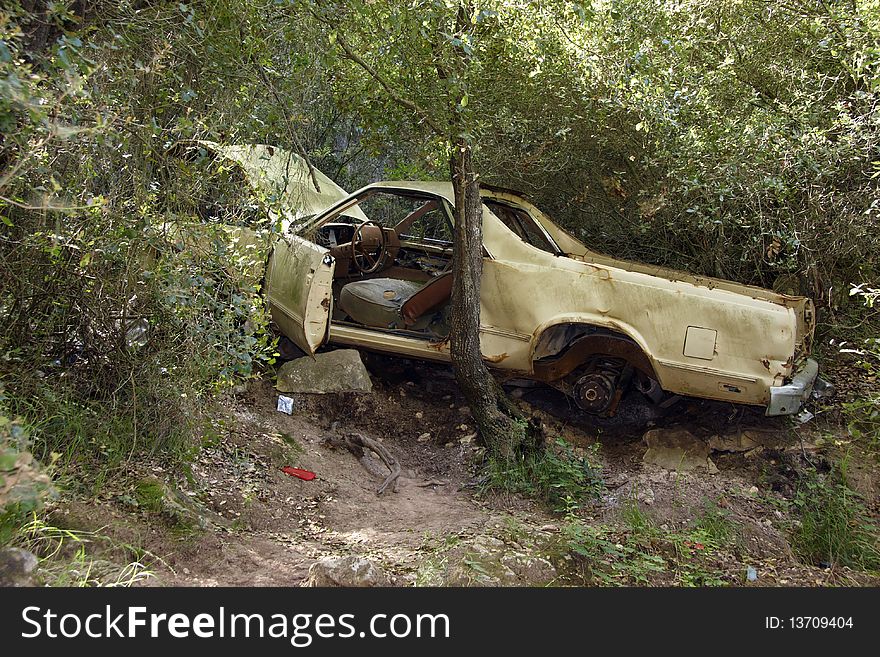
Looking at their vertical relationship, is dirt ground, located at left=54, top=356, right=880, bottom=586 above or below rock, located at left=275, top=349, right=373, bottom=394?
below

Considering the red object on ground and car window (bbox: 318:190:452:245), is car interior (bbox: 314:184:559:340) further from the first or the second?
the red object on ground

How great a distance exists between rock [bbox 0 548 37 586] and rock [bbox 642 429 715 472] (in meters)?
4.17

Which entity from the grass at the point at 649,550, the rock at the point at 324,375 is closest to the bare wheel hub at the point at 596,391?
the grass at the point at 649,550

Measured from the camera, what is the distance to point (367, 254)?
22.6ft

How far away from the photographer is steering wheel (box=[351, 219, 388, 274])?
6789mm

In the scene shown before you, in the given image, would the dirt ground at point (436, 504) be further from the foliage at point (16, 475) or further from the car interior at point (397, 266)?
the foliage at point (16, 475)

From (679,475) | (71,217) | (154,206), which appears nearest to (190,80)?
(154,206)

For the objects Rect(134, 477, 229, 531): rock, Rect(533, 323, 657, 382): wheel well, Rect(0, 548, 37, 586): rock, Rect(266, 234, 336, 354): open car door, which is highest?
Rect(266, 234, 336, 354): open car door

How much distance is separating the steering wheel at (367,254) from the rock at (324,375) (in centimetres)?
89

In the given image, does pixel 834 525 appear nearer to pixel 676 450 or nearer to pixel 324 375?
pixel 676 450

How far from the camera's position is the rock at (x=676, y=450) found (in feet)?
18.1

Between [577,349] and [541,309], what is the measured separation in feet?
1.51

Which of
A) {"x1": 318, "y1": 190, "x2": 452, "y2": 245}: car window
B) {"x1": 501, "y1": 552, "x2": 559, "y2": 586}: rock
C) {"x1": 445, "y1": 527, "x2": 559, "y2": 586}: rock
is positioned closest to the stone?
{"x1": 445, "y1": 527, "x2": 559, "y2": 586}: rock

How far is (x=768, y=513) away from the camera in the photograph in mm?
4930
